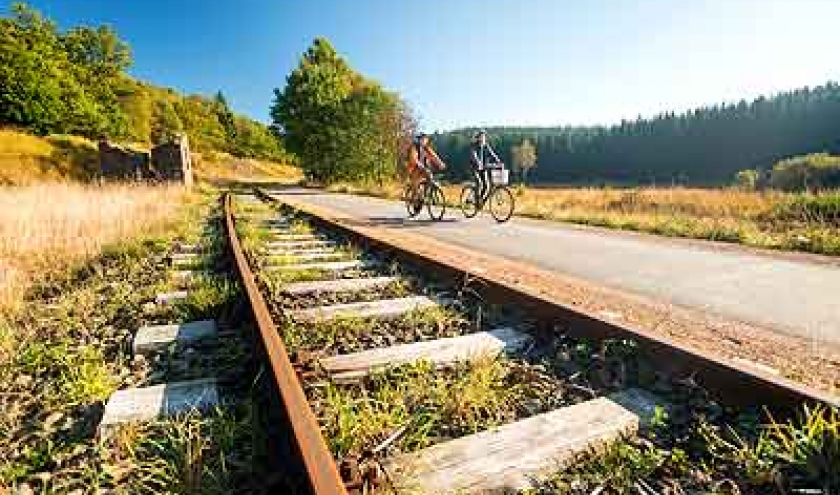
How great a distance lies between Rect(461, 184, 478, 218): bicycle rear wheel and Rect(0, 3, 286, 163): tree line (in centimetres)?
3965

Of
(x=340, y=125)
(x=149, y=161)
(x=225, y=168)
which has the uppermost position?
(x=340, y=125)

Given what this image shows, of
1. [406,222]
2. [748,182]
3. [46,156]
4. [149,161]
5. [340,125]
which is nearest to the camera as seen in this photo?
[406,222]

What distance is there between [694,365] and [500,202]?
34.9 ft

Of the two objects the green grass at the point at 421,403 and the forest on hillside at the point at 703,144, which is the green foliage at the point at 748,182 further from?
the forest on hillside at the point at 703,144

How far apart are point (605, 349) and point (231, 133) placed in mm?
98388

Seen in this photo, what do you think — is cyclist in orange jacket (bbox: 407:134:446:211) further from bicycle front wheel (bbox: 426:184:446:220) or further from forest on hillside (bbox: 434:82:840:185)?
forest on hillside (bbox: 434:82:840:185)

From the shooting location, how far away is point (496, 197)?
41.9ft

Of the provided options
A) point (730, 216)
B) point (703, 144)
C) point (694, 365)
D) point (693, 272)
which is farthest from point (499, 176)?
point (703, 144)

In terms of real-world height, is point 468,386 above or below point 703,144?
below

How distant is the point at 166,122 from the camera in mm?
74812

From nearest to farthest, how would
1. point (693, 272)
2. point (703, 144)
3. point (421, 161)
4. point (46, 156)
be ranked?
point (693, 272) < point (421, 161) < point (46, 156) < point (703, 144)

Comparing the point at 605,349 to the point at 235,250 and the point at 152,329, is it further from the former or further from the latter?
the point at 235,250

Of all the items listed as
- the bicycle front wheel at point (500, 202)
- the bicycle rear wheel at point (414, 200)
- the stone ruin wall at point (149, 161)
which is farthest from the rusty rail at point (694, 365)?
the stone ruin wall at point (149, 161)

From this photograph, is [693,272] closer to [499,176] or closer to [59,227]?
[499,176]
